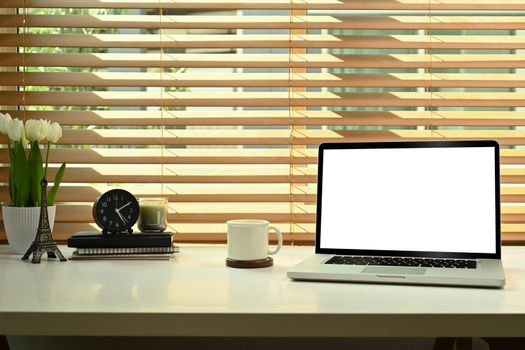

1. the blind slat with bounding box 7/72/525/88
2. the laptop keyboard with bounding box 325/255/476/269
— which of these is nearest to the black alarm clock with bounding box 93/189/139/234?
the blind slat with bounding box 7/72/525/88

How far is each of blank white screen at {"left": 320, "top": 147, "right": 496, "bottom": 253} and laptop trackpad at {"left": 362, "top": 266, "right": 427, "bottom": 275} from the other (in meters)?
0.14

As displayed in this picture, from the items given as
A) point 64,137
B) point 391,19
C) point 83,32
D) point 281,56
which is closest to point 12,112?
point 64,137

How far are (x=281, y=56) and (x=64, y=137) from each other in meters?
0.67

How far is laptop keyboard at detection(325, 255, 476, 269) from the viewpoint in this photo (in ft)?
5.03

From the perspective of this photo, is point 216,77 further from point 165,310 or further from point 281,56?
point 165,310

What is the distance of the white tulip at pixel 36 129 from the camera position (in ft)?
5.86

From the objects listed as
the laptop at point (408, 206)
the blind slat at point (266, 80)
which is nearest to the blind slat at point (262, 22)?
the blind slat at point (266, 80)

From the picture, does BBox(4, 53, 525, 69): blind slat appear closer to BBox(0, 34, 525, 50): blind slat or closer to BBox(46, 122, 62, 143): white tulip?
BBox(0, 34, 525, 50): blind slat

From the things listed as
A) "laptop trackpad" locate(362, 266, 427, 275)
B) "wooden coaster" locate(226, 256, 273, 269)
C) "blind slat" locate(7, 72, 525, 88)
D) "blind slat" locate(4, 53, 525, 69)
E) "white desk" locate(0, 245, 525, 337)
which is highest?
"blind slat" locate(4, 53, 525, 69)

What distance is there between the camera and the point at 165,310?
1.23 metres

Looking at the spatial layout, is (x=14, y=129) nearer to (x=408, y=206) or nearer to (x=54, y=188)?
(x=54, y=188)

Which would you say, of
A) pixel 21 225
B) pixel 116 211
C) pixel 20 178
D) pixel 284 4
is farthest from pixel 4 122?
pixel 284 4

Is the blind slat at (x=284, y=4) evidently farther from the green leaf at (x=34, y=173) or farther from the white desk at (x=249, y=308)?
the white desk at (x=249, y=308)

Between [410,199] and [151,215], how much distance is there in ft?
2.12
